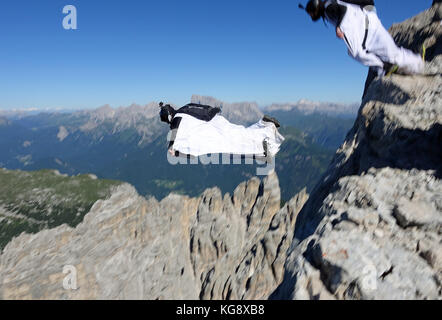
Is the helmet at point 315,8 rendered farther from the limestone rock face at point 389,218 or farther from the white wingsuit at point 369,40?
the limestone rock face at point 389,218

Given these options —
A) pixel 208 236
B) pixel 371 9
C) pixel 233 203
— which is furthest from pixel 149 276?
pixel 371 9

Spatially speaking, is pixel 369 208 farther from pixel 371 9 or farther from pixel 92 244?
pixel 92 244

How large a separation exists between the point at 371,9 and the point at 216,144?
6790 mm

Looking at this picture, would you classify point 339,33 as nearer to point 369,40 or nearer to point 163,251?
point 369,40

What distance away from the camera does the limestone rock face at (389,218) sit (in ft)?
17.8

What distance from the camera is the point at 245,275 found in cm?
5169

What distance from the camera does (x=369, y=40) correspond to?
26.0 ft

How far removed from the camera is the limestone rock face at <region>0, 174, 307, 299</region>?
43909mm

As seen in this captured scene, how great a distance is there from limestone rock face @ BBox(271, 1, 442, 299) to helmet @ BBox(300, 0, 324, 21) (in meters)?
4.36

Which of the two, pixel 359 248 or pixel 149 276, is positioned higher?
pixel 359 248

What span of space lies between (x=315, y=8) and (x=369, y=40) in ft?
6.96

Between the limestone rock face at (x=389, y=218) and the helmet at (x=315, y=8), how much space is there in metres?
4.36

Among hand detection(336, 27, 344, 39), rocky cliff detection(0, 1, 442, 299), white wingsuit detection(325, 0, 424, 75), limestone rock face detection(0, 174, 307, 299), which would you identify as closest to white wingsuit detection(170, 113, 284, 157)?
rocky cliff detection(0, 1, 442, 299)

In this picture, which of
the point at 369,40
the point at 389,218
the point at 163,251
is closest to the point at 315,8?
the point at 369,40
